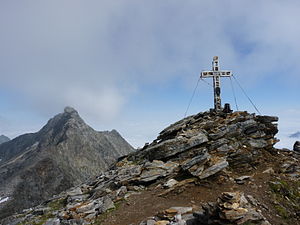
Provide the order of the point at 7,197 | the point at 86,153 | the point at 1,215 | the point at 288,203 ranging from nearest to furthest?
the point at 288,203 < the point at 1,215 < the point at 7,197 < the point at 86,153

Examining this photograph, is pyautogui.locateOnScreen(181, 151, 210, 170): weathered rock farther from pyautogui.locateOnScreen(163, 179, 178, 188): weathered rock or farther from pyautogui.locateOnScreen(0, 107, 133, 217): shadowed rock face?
pyautogui.locateOnScreen(0, 107, 133, 217): shadowed rock face

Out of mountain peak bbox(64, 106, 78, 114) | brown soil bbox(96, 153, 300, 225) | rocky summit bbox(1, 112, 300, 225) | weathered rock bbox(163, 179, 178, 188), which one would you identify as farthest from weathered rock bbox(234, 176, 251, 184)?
mountain peak bbox(64, 106, 78, 114)

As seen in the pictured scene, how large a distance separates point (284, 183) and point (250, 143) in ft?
18.8

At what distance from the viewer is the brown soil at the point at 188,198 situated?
16734 millimetres

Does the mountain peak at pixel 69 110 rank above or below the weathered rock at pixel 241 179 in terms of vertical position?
above

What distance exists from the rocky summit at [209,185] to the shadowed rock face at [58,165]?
2935 inches

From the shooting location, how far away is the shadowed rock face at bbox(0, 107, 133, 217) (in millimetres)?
92938

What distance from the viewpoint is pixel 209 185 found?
63.7 feet

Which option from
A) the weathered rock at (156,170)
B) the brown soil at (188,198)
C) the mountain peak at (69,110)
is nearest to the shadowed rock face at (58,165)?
the mountain peak at (69,110)

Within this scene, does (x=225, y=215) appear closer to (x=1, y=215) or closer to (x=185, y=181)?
(x=185, y=181)

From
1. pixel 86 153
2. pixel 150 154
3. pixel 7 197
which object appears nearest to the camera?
pixel 150 154

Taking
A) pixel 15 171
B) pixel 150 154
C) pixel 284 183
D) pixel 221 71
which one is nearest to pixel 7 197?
pixel 15 171

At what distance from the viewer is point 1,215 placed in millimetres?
80125

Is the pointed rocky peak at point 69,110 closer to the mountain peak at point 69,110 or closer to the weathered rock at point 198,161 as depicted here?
the mountain peak at point 69,110
